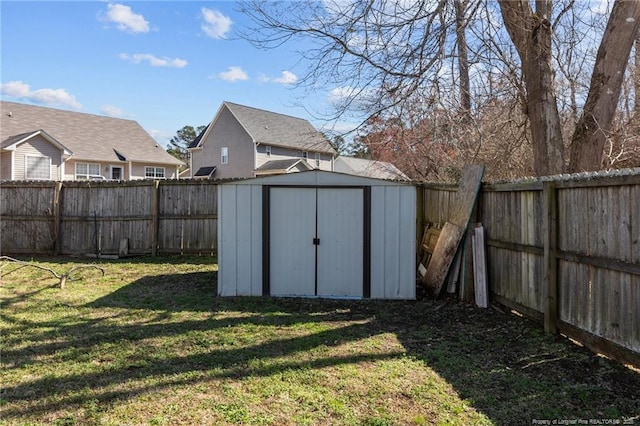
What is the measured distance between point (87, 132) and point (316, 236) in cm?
1968

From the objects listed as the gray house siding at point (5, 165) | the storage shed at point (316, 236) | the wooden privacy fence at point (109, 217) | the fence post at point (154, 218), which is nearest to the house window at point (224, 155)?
the gray house siding at point (5, 165)

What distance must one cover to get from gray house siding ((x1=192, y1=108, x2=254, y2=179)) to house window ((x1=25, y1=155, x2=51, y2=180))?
34.4 ft

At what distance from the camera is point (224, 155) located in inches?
1088

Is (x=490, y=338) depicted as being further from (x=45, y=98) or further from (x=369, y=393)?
(x=45, y=98)

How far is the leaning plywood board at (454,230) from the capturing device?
616cm

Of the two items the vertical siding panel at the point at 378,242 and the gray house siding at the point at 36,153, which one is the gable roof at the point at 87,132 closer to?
the gray house siding at the point at 36,153

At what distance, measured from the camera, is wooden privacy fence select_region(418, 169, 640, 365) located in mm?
3455

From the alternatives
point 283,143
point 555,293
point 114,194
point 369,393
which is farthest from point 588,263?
point 283,143

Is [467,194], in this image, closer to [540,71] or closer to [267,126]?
[540,71]

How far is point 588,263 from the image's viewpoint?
393 centimetres

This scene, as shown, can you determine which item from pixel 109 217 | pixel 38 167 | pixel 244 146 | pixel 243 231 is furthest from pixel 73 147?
pixel 243 231

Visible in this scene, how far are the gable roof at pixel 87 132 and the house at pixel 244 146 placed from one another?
13.4 ft

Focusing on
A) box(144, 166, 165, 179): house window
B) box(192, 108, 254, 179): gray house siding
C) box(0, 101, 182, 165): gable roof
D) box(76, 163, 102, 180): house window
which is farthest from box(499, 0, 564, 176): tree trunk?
box(192, 108, 254, 179): gray house siding

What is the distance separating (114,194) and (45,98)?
23373mm
